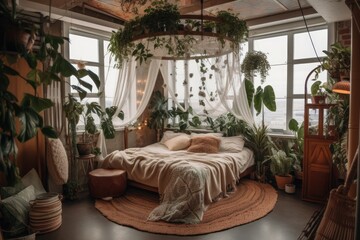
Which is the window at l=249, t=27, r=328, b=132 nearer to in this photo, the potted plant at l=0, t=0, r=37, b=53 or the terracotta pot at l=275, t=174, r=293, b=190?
the terracotta pot at l=275, t=174, r=293, b=190

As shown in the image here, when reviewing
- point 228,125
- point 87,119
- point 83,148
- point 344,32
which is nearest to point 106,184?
point 83,148

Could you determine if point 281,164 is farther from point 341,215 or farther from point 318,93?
point 341,215

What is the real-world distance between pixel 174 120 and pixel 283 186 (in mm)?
2491

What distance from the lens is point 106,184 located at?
3723 mm

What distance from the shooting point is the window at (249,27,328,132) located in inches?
171

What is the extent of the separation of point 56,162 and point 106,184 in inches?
29.1

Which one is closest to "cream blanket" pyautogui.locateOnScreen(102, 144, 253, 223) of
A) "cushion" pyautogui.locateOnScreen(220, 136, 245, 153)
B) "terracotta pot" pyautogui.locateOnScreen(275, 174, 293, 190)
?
"cushion" pyautogui.locateOnScreen(220, 136, 245, 153)

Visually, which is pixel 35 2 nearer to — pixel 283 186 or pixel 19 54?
pixel 19 54

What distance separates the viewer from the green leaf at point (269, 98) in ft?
14.7

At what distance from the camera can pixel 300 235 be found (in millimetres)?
2691

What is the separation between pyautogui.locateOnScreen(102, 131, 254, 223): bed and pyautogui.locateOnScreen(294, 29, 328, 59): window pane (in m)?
1.79

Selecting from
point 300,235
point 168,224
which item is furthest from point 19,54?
point 300,235

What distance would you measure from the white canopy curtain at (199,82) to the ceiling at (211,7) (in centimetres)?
77

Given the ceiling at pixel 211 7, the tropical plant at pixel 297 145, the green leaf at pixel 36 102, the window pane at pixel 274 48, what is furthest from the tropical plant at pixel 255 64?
the green leaf at pixel 36 102
